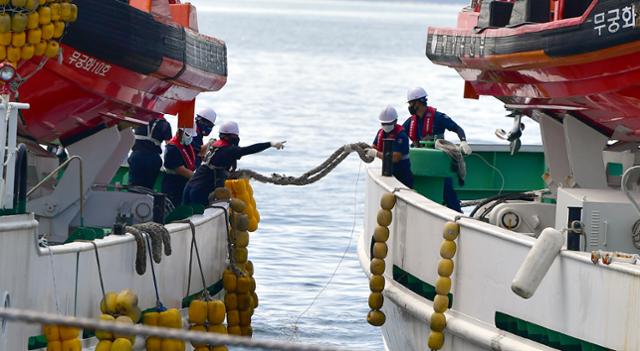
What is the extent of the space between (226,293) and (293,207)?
12.4 metres

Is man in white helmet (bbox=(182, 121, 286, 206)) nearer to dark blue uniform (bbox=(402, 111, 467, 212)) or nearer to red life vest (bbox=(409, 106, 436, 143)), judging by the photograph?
dark blue uniform (bbox=(402, 111, 467, 212))

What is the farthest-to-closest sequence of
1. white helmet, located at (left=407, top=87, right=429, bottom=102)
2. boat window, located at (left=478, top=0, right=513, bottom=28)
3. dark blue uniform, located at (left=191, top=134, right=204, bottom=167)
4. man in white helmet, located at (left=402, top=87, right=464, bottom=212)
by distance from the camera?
dark blue uniform, located at (left=191, top=134, right=204, bottom=167) → man in white helmet, located at (left=402, top=87, right=464, bottom=212) → white helmet, located at (left=407, top=87, right=429, bottom=102) → boat window, located at (left=478, top=0, right=513, bottom=28)

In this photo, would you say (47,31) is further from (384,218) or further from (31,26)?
(384,218)

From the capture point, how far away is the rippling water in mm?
16766

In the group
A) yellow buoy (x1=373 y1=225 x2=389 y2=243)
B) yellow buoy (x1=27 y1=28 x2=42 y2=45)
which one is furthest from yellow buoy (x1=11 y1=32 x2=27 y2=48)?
yellow buoy (x1=373 y1=225 x2=389 y2=243)

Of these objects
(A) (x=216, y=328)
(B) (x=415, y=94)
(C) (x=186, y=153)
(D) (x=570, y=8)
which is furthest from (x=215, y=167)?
(D) (x=570, y=8)

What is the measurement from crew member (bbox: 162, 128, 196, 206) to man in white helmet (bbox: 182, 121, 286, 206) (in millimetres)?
447

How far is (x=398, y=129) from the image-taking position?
44.3 ft

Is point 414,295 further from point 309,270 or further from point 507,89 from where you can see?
point 309,270

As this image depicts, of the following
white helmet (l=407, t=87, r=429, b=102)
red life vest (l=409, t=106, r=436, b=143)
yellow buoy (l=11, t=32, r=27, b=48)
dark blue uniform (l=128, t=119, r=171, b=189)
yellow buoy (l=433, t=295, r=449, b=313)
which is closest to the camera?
yellow buoy (l=11, t=32, r=27, b=48)

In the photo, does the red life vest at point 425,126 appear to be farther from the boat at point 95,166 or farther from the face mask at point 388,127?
the boat at point 95,166

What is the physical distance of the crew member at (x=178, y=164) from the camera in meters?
13.9

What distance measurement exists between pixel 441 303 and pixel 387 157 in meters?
2.45

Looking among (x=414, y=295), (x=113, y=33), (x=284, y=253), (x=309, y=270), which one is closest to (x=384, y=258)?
(x=414, y=295)
